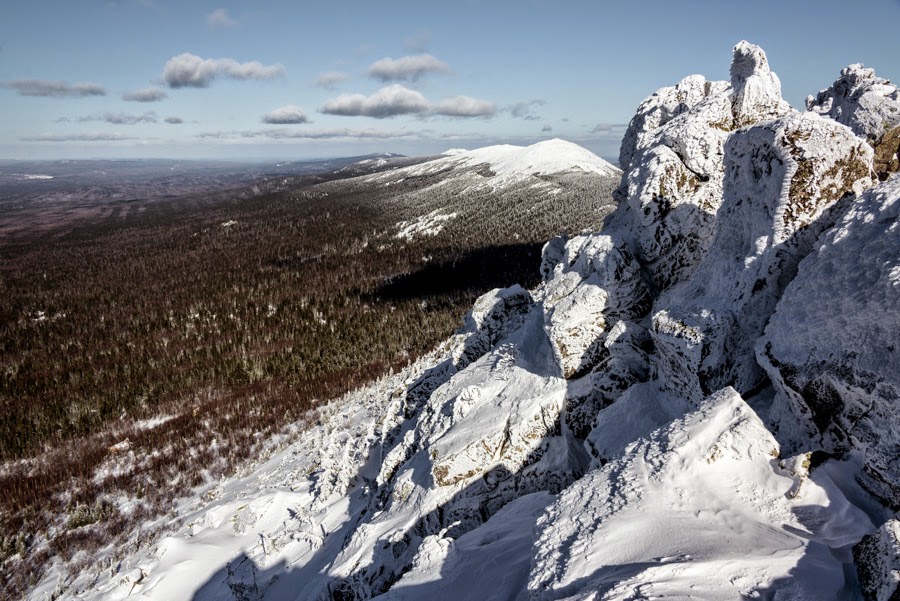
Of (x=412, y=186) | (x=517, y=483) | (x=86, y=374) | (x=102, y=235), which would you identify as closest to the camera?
(x=517, y=483)

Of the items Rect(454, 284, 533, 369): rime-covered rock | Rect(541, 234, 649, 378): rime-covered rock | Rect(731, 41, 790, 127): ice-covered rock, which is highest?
Rect(731, 41, 790, 127): ice-covered rock

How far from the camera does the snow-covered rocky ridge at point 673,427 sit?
4.89 m

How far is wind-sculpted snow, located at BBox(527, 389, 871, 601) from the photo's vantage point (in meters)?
4.21

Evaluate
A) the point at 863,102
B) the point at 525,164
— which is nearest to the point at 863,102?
the point at 863,102

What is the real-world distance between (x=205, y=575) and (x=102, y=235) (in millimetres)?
145542

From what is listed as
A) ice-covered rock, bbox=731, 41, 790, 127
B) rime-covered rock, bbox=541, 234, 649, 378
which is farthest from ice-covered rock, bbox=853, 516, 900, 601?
ice-covered rock, bbox=731, 41, 790, 127

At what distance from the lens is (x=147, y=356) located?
Answer: 42.8 meters

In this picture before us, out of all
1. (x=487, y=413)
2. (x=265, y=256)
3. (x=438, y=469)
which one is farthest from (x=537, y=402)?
(x=265, y=256)

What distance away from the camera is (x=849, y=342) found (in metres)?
5.51

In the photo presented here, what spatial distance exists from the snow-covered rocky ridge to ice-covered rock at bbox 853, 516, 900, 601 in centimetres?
2

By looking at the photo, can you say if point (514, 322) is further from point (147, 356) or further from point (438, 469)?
point (147, 356)

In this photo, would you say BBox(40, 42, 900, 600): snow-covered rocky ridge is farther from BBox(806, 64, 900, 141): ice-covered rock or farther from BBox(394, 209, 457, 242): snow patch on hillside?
BBox(394, 209, 457, 242): snow patch on hillside

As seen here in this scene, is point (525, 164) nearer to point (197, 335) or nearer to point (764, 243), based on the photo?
point (197, 335)

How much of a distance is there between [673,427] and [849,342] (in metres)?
2.29
